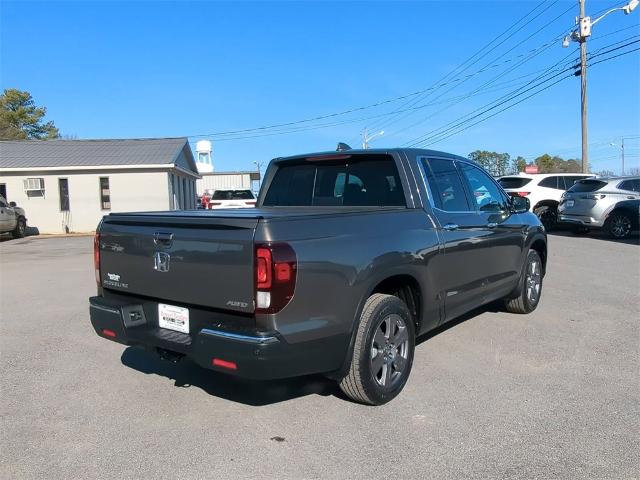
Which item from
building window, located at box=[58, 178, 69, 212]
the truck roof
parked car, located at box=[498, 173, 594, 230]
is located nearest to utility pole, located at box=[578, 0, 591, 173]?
parked car, located at box=[498, 173, 594, 230]

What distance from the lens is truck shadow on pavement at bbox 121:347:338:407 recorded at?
3.94 meters

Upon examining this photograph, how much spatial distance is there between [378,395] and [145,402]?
1.69 metres

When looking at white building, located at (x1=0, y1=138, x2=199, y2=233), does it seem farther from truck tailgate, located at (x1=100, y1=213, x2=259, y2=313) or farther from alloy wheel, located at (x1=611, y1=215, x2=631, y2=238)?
truck tailgate, located at (x1=100, y1=213, x2=259, y2=313)

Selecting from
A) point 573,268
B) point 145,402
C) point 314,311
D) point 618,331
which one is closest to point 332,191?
point 314,311

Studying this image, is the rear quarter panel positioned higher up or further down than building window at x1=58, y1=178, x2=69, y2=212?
further down

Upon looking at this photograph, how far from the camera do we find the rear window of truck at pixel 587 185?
14.6 m

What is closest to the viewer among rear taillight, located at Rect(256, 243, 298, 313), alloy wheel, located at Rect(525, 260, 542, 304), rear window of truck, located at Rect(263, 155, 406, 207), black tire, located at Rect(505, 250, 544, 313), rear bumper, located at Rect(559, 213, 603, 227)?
rear taillight, located at Rect(256, 243, 298, 313)

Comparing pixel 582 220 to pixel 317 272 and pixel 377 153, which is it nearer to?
pixel 377 153

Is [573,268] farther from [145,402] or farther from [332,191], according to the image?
[145,402]

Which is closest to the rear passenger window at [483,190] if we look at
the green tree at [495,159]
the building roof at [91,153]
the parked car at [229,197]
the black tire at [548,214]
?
the black tire at [548,214]

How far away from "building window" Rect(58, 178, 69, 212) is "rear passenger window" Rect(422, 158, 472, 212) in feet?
73.2

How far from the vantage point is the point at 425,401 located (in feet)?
12.6

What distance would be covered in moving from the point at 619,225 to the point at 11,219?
20.1 meters

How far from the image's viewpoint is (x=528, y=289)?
624cm
